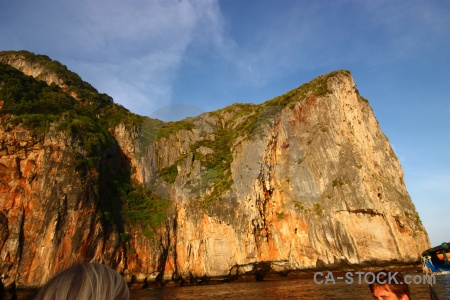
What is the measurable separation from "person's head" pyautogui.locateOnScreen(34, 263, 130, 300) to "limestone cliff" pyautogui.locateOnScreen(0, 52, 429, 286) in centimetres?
3281

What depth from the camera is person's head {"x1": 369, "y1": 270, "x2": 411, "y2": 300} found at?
3426mm

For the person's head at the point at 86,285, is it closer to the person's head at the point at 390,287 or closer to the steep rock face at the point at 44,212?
the person's head at the point at 390,287

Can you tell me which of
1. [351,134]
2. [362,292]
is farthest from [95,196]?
[351,134]

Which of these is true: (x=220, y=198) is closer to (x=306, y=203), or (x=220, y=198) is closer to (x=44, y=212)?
(x=306, y=203)

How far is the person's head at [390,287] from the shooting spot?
11.2 ft

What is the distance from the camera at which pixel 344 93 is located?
45.6m

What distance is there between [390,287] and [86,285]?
3413 millimetres

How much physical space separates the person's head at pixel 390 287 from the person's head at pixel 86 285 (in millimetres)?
3210

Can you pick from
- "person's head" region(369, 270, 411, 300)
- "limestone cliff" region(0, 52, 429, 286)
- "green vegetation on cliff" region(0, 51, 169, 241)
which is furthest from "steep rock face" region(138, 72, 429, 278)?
"person's head" region(369, 270, 411, 300)

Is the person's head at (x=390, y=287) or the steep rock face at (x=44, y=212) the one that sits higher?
the steep rock face at (x=44, y=212)

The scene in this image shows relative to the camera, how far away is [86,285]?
148 centimetres

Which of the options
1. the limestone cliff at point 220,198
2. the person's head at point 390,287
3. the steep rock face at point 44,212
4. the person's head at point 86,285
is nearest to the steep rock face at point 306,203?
the limestone cliff at point 220,198

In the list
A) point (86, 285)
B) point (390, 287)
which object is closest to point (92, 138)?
point (390, 287)

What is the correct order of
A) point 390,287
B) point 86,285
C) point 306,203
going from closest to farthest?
point 86,285, point 390,287, point 306,203
